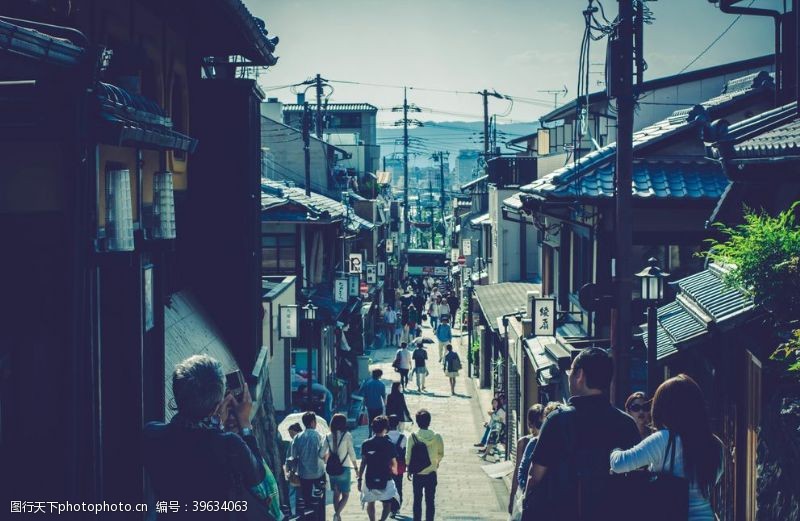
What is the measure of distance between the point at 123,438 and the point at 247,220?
794 centimetres

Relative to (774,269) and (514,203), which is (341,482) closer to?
(774,269)

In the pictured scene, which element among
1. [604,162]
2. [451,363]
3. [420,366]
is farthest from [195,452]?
[420,366]

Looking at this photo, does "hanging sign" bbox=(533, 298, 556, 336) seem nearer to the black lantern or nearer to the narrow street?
the narrow street

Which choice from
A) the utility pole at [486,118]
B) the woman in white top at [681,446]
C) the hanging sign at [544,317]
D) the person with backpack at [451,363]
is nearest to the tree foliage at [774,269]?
the woman in white top at [681,446]

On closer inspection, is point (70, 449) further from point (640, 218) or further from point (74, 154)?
point (640, 218)

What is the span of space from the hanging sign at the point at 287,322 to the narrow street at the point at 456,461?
3265mm

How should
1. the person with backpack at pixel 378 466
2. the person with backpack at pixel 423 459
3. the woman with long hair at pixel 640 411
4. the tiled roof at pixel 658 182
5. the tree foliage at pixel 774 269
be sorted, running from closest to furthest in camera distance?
the tree foliage at pixel 774 269
the woman with long hair at pixel 640 411
the person with backpack at pixel 378 466
the person with backpack at pixel 423 459
the tiled roof at pixel 658 182

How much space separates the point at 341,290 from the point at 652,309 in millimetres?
20609

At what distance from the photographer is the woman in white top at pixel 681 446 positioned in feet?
18.9

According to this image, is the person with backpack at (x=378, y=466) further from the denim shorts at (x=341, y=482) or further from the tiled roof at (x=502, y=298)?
the tiled roof at (x=502, y=298)

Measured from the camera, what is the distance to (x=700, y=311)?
35.4ft

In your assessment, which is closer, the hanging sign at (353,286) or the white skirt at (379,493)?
the white skirt at (379,493)

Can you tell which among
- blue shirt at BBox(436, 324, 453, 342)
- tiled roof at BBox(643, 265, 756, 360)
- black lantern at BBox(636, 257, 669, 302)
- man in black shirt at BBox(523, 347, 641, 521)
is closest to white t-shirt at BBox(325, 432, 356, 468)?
tiled roof at BBox(643, 265, 756, 360)

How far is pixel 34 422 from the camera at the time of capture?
7492 millimetres
